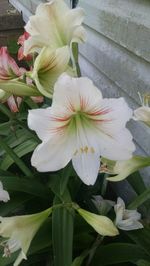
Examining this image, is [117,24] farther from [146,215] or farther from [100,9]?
[146,215]

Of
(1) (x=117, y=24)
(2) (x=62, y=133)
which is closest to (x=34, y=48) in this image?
(2) (x=62, y=133)

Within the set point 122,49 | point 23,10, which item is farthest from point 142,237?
point 23,10

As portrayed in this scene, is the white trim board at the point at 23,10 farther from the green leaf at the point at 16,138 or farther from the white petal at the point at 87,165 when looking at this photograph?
the white petal at the point at 87,165

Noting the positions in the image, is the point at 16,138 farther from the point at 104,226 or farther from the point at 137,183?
the point at 104,226

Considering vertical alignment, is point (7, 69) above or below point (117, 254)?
above

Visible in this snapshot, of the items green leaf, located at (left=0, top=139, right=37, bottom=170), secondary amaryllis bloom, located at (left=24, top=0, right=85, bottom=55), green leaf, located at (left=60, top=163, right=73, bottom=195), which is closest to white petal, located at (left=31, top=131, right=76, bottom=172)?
secondary amaryllis bloom, located at (left=24, top=0, right=85, bottom=55)

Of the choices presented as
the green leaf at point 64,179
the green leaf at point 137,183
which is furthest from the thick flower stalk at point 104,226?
the green leaf at point 137,183

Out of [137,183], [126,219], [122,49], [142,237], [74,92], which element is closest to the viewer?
[74,92]
